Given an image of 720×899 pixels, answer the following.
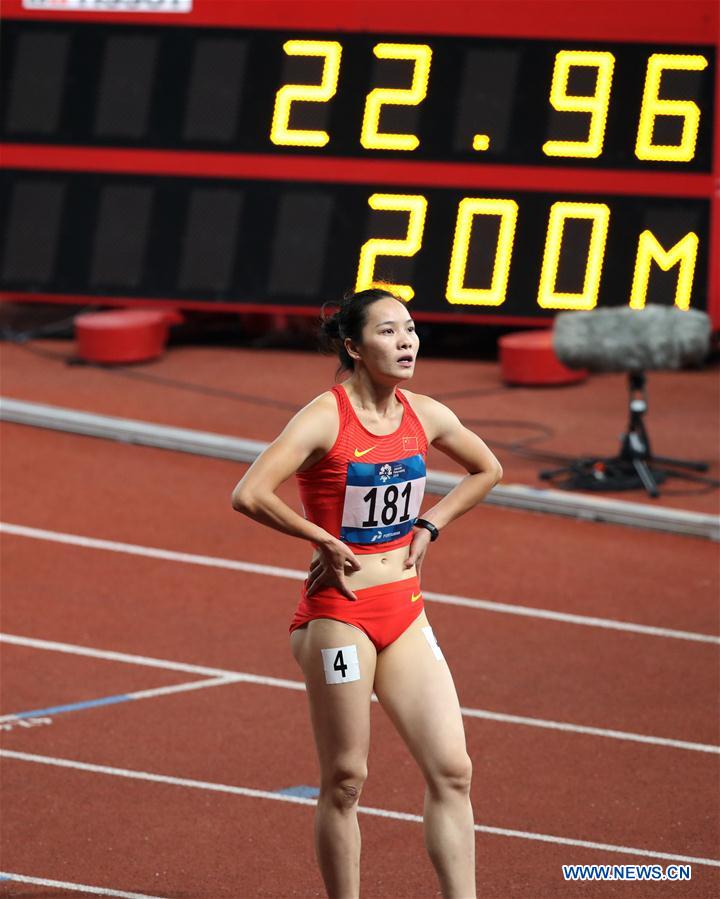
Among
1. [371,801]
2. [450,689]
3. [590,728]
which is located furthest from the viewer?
[590,728]

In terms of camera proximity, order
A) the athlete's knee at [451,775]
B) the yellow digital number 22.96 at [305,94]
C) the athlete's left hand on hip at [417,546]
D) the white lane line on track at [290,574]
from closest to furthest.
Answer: the athlete's knee at [451,775]
the athlete's left hand on hip at [417,546]
the white lane line on track at [290,574]
the yellow digital number 22.96 at [305,94]

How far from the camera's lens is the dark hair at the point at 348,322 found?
464 centimetres

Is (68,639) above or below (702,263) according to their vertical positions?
below

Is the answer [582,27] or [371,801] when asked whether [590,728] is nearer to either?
[371,801]

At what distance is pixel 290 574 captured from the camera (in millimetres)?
9828

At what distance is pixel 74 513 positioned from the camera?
11109 mm

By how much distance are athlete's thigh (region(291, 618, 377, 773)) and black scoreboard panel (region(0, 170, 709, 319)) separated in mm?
9744

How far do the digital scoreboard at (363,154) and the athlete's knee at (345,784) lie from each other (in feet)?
32.5

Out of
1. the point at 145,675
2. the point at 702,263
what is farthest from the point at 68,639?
the point at 702,263

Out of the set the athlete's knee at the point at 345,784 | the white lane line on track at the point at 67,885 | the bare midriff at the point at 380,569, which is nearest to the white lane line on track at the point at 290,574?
the white lane line on track at the point at 67,885

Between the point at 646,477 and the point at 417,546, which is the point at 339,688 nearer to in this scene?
the point at 417,546

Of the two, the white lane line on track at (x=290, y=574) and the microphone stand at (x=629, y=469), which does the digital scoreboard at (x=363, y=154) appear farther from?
the white lane line on track at (x=290, y=574)

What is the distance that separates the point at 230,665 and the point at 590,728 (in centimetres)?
194

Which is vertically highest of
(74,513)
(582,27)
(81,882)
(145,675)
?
(582,27)
